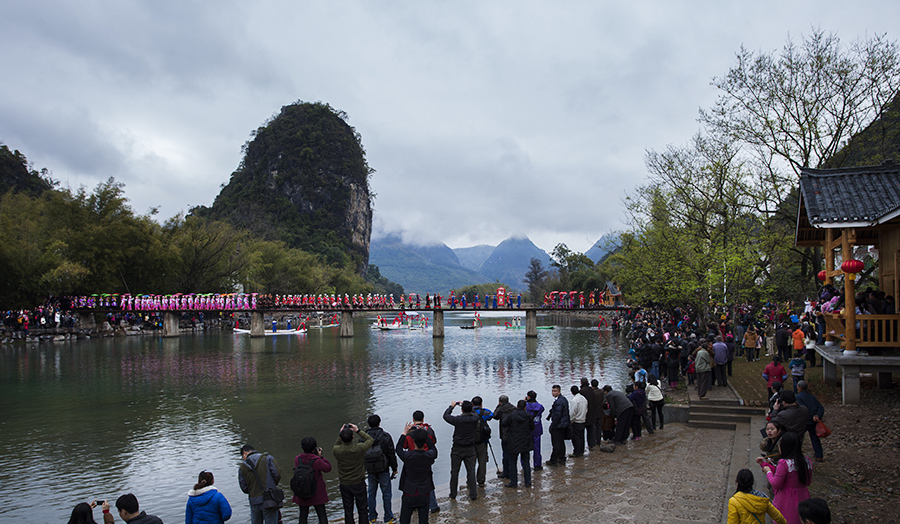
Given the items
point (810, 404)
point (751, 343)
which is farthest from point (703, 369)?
point (751, 343)

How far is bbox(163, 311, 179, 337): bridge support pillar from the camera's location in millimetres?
59094

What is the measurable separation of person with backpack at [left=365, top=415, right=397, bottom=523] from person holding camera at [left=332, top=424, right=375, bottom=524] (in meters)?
0.15

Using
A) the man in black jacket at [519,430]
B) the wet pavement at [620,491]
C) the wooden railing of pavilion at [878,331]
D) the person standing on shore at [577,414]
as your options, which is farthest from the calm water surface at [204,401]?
the wooden railing of pavilion at [878,331]

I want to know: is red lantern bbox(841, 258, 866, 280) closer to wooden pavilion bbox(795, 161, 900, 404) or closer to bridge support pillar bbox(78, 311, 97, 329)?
wooden pavilion bbox(795, 161, 900, 404)

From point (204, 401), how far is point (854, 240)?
2603cm

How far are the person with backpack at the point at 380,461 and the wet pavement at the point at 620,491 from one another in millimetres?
1008

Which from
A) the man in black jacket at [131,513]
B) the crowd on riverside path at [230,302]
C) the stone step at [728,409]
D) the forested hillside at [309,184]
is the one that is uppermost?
the forested hillside at [309,184]

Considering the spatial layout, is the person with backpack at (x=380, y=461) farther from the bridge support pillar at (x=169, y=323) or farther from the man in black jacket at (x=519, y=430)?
the bridge support pillar at (x=169, y=323)

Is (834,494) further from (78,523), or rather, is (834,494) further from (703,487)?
(78,523)

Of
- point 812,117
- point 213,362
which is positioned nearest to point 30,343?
point 213,362

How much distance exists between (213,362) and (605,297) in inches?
2484

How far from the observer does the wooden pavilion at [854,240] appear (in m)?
13.7

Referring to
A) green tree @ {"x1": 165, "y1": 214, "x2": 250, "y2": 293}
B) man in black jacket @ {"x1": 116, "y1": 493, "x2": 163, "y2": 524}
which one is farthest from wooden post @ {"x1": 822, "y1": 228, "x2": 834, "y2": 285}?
green tree @ {"x1": 165, "y1": 214, "x2": 250, "y2": 293}

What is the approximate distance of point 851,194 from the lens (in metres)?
15.0
